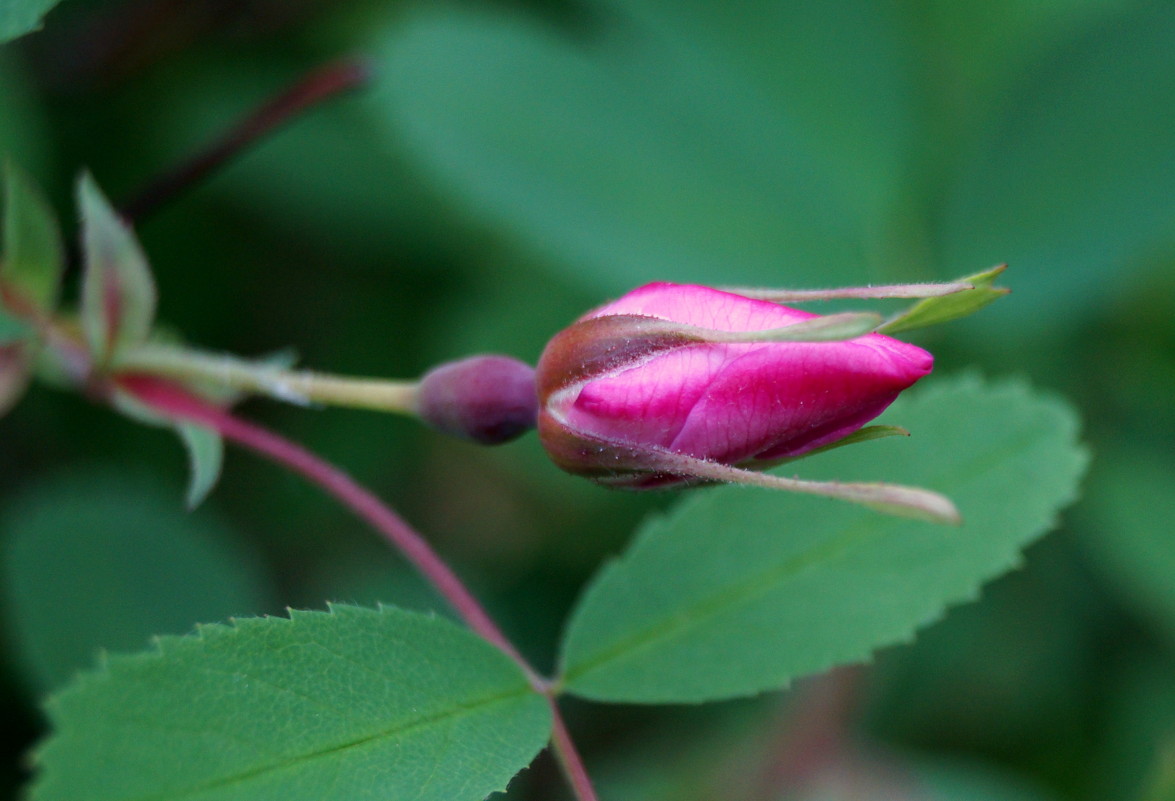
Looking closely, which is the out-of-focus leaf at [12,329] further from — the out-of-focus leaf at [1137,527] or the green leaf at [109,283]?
the out-of-focus leaf at [1137,527]

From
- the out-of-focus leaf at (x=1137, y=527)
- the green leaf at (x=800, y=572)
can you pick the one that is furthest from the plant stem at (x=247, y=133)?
the out-of-focus leaf at (x=1137, y=527)

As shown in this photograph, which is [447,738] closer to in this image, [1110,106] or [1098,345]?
[1110,106]

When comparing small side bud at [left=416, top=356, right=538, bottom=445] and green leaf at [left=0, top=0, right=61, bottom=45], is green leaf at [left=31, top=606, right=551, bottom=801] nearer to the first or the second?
small side bud at [left=416, top=356, right=538, bottom=445]

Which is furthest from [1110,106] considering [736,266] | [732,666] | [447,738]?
[447,738]

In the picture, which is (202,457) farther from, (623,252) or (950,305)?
(623,252)

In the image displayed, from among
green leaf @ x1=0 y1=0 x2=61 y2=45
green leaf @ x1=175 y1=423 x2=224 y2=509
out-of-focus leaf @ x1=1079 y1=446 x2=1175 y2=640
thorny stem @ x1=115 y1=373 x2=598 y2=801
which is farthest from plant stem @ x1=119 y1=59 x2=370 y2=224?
out-of-focus leaf @ x1=1079 y1=446 x2=1175 y2=640

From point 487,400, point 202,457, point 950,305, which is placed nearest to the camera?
point 950,305

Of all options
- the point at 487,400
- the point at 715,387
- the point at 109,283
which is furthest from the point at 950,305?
the point at 109,283
